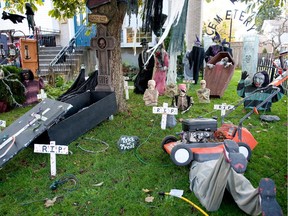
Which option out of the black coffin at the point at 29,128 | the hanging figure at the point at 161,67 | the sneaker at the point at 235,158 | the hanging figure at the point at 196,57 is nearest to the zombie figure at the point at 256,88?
the hanging figure at the point at 161,67

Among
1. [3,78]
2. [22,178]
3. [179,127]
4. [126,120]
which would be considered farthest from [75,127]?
[3,78]

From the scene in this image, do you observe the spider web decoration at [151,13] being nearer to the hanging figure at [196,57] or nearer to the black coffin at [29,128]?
the black coffin at [29,128]

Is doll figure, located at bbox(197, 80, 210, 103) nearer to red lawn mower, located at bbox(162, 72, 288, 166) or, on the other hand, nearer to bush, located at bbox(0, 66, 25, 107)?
red lawn mower, located at bbox(162, 72, 288, 166)

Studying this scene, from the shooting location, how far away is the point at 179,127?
14.2ft

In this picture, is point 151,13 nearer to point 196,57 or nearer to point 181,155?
point 181,155

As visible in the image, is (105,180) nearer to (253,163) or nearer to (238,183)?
(238,183)

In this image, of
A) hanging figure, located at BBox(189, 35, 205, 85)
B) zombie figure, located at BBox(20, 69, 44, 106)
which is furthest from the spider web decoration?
hanging figure, located at BBox(189, 35, 205, 85)

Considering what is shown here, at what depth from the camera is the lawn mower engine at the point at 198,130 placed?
118 inches

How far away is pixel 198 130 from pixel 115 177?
1203 millimetres

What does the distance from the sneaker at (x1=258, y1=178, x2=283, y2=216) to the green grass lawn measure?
64cm

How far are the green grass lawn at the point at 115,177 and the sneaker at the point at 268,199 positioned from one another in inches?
25.0

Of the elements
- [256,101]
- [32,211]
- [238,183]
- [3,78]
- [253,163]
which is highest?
[3,78]

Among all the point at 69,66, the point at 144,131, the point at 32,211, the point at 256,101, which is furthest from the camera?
the point at 69,66

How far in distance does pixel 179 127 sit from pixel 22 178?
2630mm
